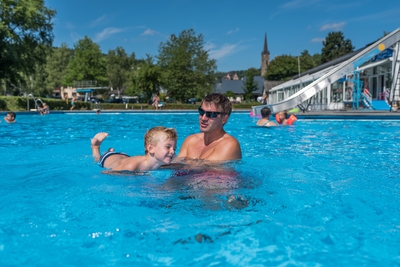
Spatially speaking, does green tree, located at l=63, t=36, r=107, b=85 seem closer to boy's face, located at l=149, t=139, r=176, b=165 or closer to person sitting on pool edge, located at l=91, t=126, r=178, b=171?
person sitting on pool edge, located at l=91, t=126, r=178, b=171

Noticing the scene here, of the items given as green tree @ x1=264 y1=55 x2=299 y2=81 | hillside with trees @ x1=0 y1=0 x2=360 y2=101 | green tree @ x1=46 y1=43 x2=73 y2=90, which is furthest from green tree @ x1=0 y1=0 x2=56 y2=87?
green tree @ x1=264 y1=55 x2=299 y2=81

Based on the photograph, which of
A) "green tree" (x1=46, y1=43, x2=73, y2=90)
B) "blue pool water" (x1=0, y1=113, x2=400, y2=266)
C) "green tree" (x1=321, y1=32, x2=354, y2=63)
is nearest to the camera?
"blue pool water" (x1=0, y1=113, x2=400, y2=266)

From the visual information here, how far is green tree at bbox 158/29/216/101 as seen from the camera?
163ft

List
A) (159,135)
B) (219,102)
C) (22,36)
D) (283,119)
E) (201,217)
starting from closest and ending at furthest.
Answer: (201,217) < (159,135) < (219,102) < (283,119) < (22,36)

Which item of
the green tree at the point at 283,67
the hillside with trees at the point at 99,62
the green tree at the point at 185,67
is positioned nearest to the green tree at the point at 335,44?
the hillside with trees at the point at 99,62

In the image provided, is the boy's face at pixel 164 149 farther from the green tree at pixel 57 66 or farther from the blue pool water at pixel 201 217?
the green tree at pixel 57 66

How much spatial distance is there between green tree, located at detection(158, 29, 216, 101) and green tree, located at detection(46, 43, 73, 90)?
113 feet

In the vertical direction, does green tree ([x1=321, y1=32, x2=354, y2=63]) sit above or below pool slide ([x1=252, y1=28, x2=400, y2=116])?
above

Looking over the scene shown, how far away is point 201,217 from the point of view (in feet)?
9.86

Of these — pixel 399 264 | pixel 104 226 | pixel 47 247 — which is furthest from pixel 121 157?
pixel 399 264

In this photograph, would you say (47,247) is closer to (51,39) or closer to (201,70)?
(51,39)

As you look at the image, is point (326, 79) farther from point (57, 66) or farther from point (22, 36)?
point (57, 66)

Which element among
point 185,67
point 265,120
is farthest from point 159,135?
point 185,67

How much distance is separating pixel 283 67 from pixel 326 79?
185 ft
